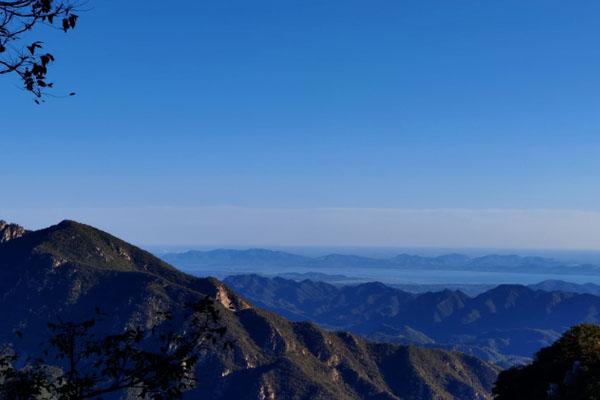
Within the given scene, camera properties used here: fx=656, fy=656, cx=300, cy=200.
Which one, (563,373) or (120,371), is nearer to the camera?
(120,371)

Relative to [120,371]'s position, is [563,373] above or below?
below

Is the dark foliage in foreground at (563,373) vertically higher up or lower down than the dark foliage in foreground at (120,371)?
lower down

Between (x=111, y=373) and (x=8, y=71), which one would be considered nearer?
(x=8, y=71)

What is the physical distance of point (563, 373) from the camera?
3841 centimetres

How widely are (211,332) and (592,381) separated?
76.6 feet

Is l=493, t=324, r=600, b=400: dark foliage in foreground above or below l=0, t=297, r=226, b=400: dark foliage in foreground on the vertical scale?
below

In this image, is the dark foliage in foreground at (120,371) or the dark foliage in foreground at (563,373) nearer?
the dark foliage in foreground at (120,371)

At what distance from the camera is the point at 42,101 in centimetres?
1403

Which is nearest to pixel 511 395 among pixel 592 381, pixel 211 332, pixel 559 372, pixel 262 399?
pixel 559 372

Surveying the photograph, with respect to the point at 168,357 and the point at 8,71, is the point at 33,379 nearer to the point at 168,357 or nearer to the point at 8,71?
the point at 168,357

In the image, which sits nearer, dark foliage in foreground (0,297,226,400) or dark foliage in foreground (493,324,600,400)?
dark foliage in foreground (0,297,226,400)

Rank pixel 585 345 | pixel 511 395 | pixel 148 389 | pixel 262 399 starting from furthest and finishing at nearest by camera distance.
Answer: pixel 262 399 → pixel 511 395 → pixel 585 345 → pixel 148 389

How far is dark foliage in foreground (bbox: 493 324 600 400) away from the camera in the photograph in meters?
33.3

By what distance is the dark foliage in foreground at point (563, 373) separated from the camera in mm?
33344
